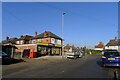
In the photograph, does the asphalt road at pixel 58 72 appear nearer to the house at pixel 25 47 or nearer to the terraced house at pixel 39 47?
the terraced house at pixel 39 47

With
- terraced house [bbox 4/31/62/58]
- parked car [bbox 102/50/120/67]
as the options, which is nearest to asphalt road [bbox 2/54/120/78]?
parked car [bbox 102/50/120/67]

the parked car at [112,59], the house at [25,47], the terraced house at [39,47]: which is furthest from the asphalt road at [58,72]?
the house at [25,47]

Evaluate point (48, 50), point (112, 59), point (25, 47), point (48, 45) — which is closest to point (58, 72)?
point (112, 59)

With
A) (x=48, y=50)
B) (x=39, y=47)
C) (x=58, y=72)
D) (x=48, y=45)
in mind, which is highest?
(x=48, y=45)

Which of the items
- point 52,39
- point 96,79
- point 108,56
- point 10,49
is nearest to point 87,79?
point 96,79

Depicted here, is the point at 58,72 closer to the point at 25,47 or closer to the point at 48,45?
the point at 48,45

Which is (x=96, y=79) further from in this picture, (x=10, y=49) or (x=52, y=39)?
(x=52, y=39)

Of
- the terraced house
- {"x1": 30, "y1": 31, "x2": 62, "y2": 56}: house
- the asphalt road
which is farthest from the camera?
{"x1": 30, "y1": 31, "x2": 62, "y2": 56}: house

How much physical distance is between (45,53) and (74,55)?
8.75 m

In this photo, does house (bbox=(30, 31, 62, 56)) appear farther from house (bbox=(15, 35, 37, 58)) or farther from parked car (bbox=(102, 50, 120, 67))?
parked car (bbox=(102, 50, 120, 67))

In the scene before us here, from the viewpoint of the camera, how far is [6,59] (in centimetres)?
3061

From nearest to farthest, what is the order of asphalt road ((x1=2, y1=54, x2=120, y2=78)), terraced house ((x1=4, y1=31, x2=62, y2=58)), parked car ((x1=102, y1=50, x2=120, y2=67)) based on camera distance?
asphalt road ((x1=2, y1=54, x2=120, y2=78)) → parked car ((x1=102, y1=50, x2=120, y2=67)) → terraced house ((x1=4, y1=31, x2=62, y2=58))

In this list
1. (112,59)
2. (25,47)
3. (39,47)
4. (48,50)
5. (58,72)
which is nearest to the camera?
(58,72)

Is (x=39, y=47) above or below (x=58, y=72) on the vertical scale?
above
